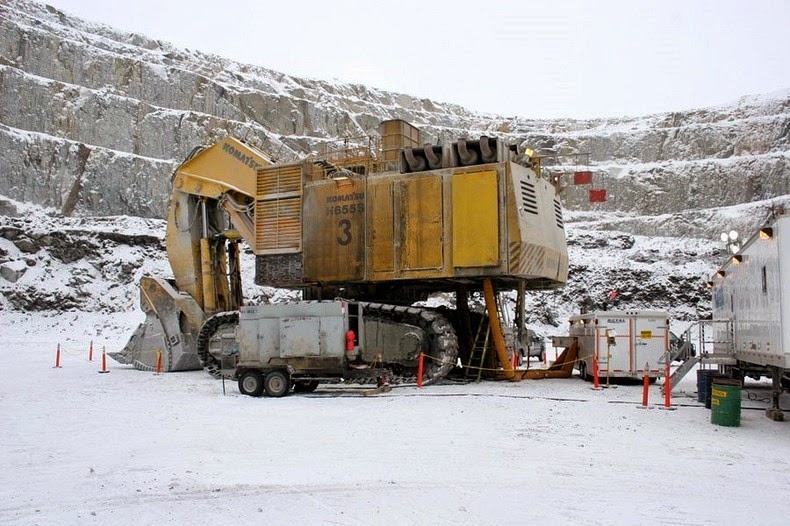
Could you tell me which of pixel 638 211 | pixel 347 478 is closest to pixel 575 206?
pixel 638 211

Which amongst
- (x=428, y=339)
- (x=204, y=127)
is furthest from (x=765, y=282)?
(x=204, y=127)

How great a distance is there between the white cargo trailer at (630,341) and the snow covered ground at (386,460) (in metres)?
2.88

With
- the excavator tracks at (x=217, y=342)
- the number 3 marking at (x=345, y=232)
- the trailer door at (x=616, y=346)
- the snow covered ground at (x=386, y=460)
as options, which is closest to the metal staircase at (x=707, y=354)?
the snow covered ground at (x=386, y=460)

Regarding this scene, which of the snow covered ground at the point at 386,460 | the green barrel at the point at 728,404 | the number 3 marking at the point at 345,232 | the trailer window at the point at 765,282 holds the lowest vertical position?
the snow covered ground at the point at 386,460

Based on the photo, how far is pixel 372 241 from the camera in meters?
17.8

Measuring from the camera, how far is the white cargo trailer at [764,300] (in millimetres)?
10180

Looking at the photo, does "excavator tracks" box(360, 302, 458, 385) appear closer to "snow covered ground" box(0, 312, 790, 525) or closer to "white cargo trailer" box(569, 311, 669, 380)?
"snow covered ground" box(0, 312, 790, 525)

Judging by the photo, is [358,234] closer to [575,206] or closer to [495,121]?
[575,206]

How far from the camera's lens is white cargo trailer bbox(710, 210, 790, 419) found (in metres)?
10.2

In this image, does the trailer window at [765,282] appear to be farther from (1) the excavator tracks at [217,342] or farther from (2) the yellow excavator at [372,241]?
(1) the excavator tracks at [217,342]

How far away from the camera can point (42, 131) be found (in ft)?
198

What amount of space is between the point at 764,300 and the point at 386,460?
6794mm

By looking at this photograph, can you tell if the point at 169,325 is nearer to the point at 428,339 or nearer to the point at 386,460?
the point at 428,339

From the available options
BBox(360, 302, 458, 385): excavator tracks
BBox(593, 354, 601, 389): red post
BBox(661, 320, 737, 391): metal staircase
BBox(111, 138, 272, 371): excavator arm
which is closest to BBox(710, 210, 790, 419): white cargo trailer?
BBox(661, 320, 737, 391): metal staircase
